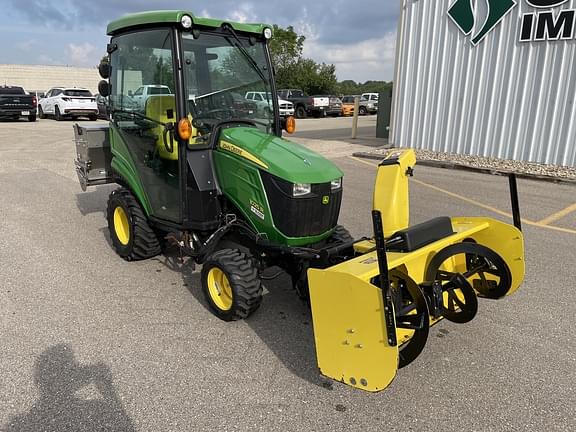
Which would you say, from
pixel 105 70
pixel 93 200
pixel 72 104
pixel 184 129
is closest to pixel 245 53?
pixel 184 129

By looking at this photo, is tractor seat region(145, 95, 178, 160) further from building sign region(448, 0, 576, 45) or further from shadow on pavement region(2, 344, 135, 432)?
building sign region(448, 0, 576, 45)

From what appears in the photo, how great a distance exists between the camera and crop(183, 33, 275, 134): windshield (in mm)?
3889

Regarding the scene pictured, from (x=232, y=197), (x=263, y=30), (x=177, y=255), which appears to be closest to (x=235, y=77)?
(x=263, y=30)

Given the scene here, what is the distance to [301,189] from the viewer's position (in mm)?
3459

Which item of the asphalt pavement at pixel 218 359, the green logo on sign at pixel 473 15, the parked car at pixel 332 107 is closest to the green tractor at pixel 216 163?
the asphalt pavement at pixel 218 359

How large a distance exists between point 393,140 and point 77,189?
8.23m

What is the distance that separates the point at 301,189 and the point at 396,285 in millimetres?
1011

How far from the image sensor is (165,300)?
157 inches

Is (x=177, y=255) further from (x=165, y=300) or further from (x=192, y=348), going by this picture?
(x=192, y=348)

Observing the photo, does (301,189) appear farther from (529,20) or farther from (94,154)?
(529,20)

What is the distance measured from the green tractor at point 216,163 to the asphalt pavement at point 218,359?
1.19 ft

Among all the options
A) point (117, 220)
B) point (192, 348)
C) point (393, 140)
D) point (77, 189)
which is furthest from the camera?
point (393, 140)

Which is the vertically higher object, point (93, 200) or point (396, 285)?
point (396, 285)

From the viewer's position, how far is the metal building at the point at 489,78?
9641 millimetres
